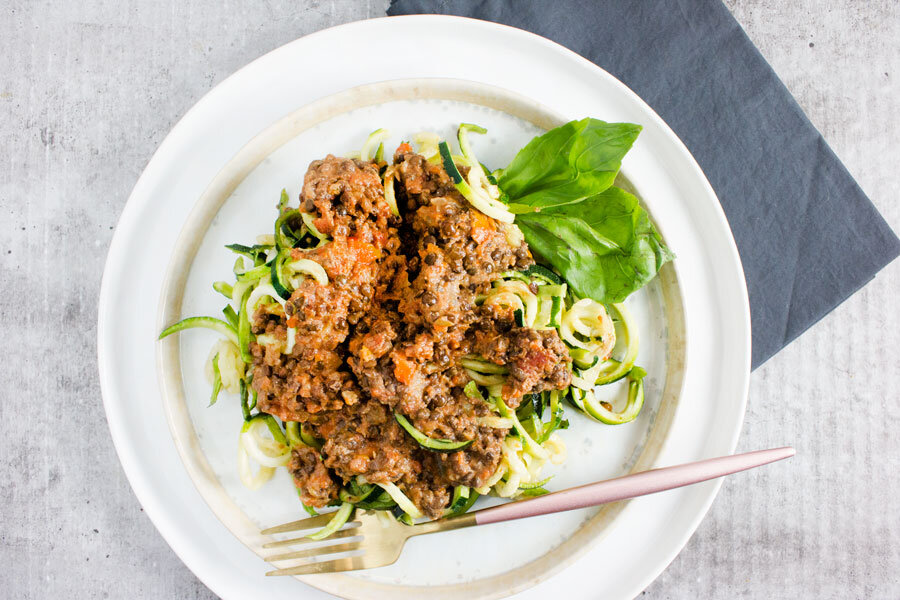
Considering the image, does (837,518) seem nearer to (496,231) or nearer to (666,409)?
(666,409)

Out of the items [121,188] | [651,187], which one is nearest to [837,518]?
[651,187]

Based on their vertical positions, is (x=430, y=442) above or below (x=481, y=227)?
below

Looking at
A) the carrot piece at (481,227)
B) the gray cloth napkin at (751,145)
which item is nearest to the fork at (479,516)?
the gray cloth napkin at (751,145)

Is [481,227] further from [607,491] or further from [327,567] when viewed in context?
[327,567]

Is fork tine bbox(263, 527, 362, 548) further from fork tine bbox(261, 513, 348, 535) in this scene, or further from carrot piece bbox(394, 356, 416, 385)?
carrot piece bbox(394, 356, 416, 385)

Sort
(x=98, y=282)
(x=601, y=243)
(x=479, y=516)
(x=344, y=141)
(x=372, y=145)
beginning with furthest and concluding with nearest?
(x=98, y=282) < (x=344, y=141) < (x=372, y=145) < (x=601, y=243) < (x=479, y=516)

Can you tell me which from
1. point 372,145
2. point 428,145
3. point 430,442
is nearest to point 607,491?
point 430,442

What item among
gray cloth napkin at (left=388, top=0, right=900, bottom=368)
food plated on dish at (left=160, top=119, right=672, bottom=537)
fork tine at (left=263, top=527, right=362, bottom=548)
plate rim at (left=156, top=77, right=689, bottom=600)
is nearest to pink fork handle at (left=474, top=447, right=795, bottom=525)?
food plated on dish at (left=160, top=119, right=672, bottom=537)
